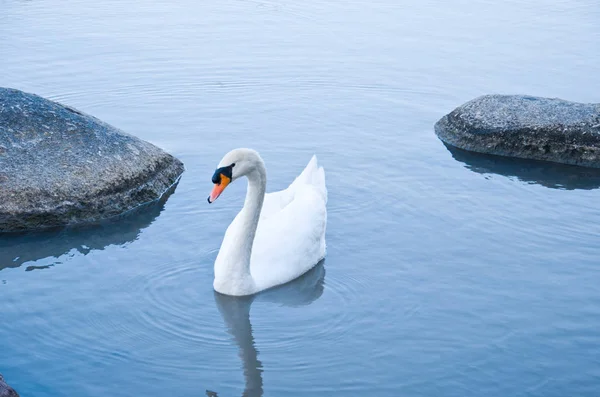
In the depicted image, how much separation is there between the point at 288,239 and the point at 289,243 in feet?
0.17

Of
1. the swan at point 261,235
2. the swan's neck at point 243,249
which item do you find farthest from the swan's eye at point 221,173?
the swan's neck at point 243,249

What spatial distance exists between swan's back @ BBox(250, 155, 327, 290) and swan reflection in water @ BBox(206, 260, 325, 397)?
9 centimetres

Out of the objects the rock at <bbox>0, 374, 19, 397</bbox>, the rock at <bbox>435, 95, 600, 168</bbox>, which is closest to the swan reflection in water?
the rock at <bbox>0, 374, 19, 397</bbox>

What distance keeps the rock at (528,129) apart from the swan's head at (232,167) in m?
5.51

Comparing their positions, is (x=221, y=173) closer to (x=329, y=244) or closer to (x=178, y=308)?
(x=178, y=308)

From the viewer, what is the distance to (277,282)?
9227 mm

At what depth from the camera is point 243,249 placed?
889cm

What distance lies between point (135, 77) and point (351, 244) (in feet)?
25.2

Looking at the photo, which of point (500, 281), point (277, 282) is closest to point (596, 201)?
point (500, 281)

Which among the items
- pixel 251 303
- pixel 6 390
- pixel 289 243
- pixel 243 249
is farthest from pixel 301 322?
pixel 6 390

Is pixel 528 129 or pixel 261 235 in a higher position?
pixel 528 129

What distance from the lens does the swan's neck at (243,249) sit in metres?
8.88

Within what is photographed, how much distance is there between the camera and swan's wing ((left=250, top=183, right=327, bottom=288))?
9.23 m

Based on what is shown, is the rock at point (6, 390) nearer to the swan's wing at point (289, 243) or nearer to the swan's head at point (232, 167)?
the swan's head at point (232, 167)
